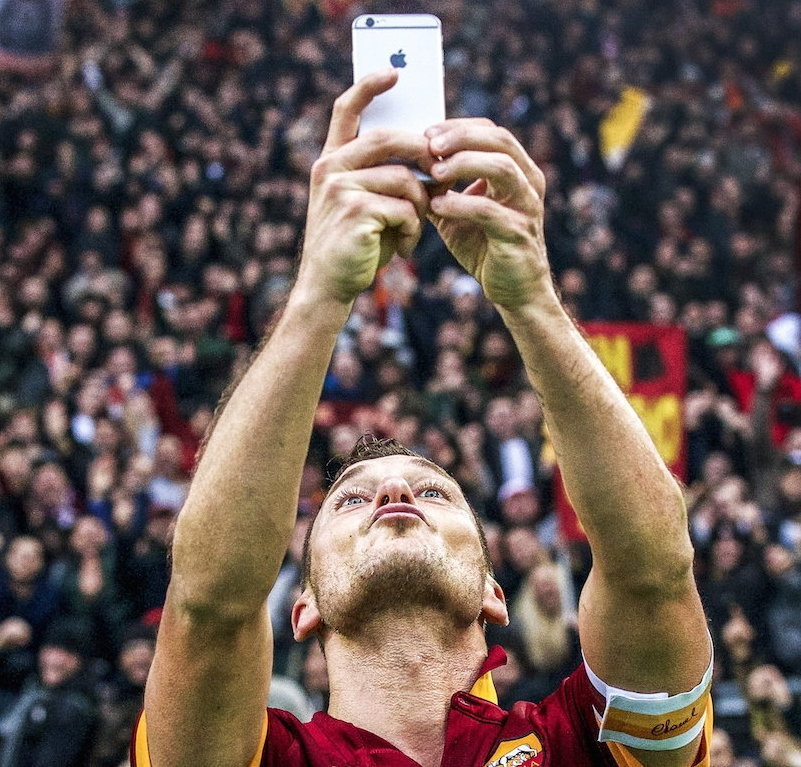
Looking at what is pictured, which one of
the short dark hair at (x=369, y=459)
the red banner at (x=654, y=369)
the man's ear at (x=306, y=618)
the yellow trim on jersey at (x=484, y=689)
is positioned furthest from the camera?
the red banner at (x=654, y=369)

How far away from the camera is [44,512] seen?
6.17 m

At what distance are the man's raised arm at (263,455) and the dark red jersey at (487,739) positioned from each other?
26 cm

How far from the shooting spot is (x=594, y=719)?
2135 millimetres

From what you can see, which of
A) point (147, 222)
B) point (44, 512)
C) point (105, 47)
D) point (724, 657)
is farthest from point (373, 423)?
point (105, 47)

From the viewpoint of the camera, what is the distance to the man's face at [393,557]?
87.8 inches

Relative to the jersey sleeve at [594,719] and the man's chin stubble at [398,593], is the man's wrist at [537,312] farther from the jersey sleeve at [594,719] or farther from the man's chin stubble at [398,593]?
the jersey sleeve at [594,719]

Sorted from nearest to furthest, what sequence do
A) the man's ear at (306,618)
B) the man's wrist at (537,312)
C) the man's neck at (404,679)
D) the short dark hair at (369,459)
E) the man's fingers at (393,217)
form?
1. the man's fingers at (393,217)
2. the man's wrist at (537,312)
3. the man's neck at (404,679)
4. the man's ear at (306,618)
5. the short dark hair at (369,459)

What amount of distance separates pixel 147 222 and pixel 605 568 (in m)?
7.39

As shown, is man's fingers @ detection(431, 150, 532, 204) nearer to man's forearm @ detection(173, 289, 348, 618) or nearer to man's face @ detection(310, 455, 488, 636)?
man's forearm @ detection(173, 289, 348, 618)

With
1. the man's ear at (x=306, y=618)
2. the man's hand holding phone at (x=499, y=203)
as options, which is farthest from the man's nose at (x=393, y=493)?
the man's hand holding phone at (x=499, y=203)

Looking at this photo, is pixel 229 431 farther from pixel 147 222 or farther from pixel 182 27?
pixel 182 27

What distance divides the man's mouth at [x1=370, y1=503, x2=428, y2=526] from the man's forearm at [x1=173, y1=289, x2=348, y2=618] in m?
0.53

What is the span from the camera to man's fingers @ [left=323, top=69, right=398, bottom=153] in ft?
5.94

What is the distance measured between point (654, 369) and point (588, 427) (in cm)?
595
